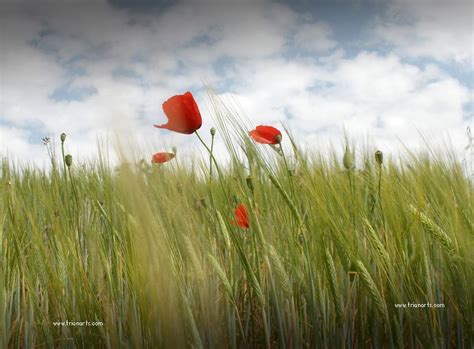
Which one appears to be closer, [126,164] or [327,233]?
[126,164]

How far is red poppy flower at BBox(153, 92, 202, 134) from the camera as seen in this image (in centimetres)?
113

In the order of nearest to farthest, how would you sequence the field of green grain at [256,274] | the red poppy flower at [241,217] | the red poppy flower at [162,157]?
the field of green grain at [256,274], the red poppy flower at [241,217], the red poppy flower at [162,157]

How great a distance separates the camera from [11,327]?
117 centimetres

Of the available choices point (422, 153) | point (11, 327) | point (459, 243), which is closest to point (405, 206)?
point (459, 243)

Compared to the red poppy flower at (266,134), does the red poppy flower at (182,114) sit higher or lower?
higher

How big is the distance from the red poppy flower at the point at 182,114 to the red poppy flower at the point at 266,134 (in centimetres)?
14

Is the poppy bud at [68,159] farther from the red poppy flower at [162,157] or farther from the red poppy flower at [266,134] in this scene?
the red poppy flower at [266,134]

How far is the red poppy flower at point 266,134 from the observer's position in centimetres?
115

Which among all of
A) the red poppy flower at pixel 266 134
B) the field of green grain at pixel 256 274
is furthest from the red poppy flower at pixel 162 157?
the red poppy flower at pixel 266 134

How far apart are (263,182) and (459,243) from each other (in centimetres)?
50

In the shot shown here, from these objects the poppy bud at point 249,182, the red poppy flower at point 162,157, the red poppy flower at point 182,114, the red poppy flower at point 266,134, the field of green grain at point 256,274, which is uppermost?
the red poppy flower at point 182,114

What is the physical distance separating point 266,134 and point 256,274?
327mm

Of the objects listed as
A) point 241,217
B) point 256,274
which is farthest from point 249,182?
point 256,274

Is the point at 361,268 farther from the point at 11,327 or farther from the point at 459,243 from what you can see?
the point at 11,327
